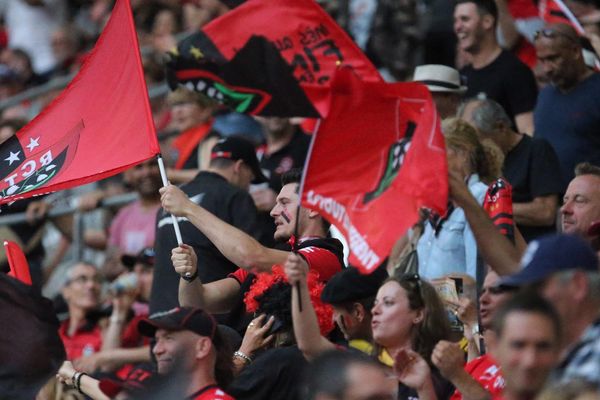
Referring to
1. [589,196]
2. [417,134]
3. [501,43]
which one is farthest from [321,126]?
[501,43]

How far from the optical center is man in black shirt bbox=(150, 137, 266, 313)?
9.08 m

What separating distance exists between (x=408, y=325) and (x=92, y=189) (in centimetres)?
726

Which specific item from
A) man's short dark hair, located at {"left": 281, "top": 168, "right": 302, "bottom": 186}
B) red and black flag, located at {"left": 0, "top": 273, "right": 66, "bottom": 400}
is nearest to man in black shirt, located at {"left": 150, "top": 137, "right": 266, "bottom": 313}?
man's short dark hair, located at {"left": 281, "top": 168, "right": 302, "bottom": 186}

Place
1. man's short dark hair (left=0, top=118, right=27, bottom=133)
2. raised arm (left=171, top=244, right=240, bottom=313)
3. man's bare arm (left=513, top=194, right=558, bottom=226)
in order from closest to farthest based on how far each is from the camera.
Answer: raised arm (left=171, top=244, right=240, bottom=313) → man's bare arm (left=513, top=194, right=558, bottom=226) → man's short dark hair (left=0, top=118, right=27, bottom=133)

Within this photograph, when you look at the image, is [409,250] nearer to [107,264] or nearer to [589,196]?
[589,196]

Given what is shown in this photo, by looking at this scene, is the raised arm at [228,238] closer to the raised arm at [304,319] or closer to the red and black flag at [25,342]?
the red and black flag at [25,342]

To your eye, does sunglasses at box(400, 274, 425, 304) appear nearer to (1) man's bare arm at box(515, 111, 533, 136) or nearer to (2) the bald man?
(2) the bald man

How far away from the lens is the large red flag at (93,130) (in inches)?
324

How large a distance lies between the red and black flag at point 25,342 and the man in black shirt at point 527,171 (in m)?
2.93

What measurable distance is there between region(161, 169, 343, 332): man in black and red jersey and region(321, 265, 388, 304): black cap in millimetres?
179

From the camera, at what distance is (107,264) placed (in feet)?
40.0

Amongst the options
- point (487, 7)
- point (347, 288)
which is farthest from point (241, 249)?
point (487, 7)

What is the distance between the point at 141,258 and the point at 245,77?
276 cm

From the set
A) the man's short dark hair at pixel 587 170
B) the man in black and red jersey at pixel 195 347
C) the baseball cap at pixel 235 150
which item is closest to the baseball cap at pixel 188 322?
the man in black and red jersey at pixel 195 347
